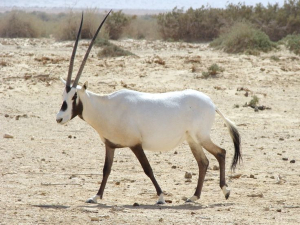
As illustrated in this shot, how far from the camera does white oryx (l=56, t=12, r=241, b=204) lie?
7500mm

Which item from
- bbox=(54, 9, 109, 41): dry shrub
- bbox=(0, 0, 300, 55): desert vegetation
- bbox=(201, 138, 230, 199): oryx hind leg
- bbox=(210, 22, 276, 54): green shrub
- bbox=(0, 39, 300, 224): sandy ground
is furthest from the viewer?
bbox=(0, 0, 300, 55): desert vegetation

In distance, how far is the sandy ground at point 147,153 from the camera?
6.77 m

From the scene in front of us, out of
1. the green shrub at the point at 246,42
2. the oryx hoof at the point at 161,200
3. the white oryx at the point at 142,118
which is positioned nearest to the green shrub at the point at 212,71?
the green shrub at the point at 246,42

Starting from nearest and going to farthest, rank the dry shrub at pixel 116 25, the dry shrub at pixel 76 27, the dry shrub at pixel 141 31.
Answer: the dry shrub at pixel 76 27 < the dry shrub at pixel 116 25 < the dry shrub at pixel 141 31

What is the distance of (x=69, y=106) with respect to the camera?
7.48 metres

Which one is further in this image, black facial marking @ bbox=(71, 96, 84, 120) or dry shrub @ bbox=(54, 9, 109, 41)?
dry shrub @ bbox=(54, 9, 109, 41)

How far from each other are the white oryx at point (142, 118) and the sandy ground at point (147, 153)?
1.69 ft

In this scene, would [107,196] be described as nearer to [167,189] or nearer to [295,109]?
[167,189]

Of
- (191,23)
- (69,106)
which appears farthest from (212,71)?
(191,23)

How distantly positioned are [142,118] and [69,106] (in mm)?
839

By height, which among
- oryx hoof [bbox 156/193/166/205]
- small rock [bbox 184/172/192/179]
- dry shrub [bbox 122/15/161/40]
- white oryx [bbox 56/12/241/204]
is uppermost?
white oryx [bbox 56/12/241/204]

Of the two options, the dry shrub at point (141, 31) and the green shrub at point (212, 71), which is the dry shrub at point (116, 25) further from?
the green shrub at point (212, 71)

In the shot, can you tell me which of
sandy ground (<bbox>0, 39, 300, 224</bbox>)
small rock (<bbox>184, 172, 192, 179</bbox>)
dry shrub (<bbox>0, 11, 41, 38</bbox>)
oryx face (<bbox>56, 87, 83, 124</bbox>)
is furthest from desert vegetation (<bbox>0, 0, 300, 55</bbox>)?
oryx face (<bbox>56, 87, 83, 124</bbox>)

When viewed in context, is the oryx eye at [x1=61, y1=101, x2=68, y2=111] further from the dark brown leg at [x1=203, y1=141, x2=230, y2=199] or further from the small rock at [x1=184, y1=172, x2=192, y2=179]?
the small rock at [x1=184, y1=172, x2=192, y2=179]
